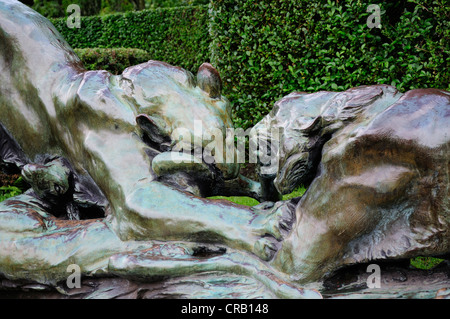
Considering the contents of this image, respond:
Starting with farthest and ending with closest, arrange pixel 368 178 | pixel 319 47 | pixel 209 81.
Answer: pixel 319 47, pixel 209 81, pixel 368 178

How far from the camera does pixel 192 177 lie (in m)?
2.39

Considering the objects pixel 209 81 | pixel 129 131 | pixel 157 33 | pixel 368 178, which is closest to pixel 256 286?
pixel 368 178

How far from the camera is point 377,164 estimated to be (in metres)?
1.86

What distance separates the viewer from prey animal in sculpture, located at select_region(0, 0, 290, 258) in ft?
6.97

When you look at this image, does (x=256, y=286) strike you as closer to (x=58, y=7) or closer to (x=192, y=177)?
(x=192, y=177)

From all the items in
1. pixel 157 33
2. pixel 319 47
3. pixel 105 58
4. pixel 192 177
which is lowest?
pixel 192 177

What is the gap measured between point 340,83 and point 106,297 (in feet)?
11.5

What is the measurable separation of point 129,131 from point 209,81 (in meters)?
0.51

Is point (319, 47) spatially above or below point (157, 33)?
below

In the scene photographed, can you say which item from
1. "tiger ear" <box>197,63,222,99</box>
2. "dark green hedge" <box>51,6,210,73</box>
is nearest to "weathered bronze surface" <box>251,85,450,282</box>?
"tiger ear" <box>197,63,222,99</box>

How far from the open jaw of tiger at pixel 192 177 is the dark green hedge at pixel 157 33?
21.7 ft

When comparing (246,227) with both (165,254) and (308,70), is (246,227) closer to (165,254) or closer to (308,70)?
(165,254)

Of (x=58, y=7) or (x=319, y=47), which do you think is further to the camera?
(x=58, y=7)
